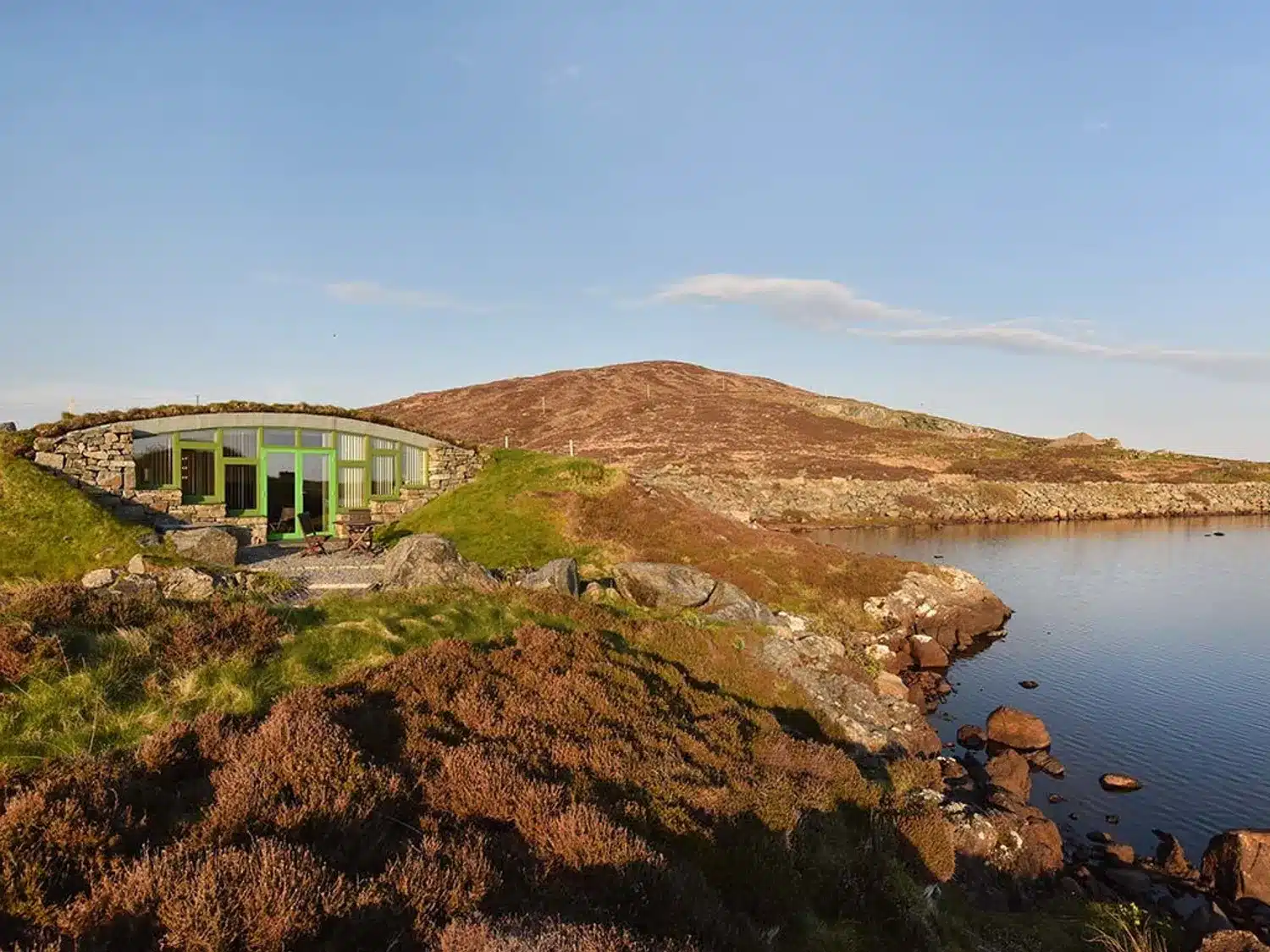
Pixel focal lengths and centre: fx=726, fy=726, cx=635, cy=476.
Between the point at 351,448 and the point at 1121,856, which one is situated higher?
the point at 351,448

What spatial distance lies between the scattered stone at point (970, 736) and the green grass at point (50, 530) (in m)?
24.1

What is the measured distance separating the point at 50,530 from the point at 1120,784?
30111 millimetres

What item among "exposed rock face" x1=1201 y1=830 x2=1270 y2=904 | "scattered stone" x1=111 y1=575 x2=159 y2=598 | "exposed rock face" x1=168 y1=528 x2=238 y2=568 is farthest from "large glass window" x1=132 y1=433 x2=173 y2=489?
"exposed rock face" x1=1201 y1=830 x2=1270 y2=904

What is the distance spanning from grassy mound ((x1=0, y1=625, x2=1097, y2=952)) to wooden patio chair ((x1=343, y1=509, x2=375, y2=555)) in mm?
17090

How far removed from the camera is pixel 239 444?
2847 cm

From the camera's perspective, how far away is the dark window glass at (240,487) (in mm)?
28172

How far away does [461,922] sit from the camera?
197 inches

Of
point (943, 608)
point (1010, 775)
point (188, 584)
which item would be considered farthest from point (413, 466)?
point (1010, 775)

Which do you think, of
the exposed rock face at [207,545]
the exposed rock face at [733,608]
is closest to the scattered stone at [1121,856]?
the exposed rock face at [733,608]

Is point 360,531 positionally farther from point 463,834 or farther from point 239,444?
point 463,834

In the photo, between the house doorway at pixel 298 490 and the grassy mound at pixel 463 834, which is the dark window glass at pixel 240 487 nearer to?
the house doorway at pixel 298 490

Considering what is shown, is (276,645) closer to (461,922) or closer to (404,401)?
(461,922)

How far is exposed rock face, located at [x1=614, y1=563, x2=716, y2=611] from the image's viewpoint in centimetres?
2019

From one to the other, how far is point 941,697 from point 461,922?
2162 centimetres
